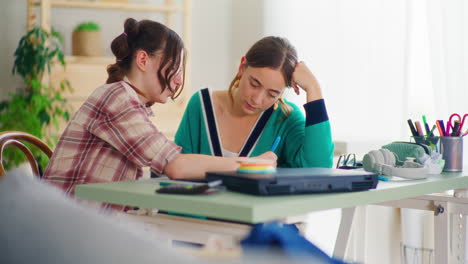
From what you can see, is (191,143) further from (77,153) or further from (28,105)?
(28,105)

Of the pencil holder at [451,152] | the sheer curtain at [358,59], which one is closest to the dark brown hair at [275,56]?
the pencil holder at [451,152]

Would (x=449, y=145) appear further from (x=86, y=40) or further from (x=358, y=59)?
(x=86, y=40)

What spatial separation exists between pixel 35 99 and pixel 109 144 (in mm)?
2302

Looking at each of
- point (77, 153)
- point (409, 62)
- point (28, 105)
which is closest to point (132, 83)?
point (77, 153)

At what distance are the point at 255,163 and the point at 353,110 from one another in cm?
210

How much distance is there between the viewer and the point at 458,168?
1.78 m

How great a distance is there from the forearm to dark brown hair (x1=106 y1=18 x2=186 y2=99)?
30 cm

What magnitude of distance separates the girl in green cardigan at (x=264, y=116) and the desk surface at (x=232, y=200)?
0.41 m

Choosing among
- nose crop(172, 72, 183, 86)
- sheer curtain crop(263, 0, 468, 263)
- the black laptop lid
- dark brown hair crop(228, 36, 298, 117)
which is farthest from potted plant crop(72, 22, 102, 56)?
the black laptop lid

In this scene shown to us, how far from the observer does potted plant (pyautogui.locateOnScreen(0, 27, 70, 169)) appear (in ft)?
11.8

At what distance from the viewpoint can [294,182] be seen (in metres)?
1.09

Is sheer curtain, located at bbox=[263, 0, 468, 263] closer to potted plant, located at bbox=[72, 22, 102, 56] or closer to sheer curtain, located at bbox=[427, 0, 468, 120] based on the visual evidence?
sheer curtain, located at bbox=[427, 0, 468, 120]

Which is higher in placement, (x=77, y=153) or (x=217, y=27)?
(x=217, y=27)

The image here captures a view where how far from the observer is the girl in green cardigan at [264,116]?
171 centimetres
